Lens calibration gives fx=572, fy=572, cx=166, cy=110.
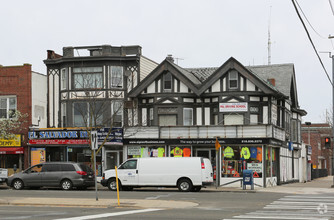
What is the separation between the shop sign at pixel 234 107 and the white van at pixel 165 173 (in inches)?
307

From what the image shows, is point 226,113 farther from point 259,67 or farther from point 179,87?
point 259,67

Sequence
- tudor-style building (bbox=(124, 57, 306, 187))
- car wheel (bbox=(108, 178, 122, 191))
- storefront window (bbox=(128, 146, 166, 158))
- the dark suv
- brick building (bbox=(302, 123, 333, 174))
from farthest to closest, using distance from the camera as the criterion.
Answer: brick building (bbox=(302, 123, 333, 174)) → storefront window (bbox=(128, 146, 166, 158)) → tudor-style building (bbox=(124, 57, 306, 187)) → the dark suv → car wheel (bbox=(108, 178, 122, 191))

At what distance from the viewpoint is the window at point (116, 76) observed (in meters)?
39.0

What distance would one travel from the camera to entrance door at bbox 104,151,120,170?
38.6 m

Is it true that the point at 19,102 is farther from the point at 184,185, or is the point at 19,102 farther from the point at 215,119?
the point at 184,185

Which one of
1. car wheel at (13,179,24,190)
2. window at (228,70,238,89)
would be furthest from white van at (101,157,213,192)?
window at (228,70,238,89)

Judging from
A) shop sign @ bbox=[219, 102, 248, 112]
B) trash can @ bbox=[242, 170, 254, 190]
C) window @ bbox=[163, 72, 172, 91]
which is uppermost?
window @ bbox=[163, 72, 172, 91]

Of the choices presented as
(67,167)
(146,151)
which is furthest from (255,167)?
(67,167)

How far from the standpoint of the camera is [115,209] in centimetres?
1941

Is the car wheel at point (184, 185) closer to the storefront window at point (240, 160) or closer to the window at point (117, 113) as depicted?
the storefront window at point (240, 160)

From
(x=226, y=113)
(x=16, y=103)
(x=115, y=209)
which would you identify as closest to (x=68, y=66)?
(x=16, y=103)

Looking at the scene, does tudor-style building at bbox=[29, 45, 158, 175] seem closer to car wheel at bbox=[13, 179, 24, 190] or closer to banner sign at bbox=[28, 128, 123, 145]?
banner sign at bbox=[28, 128, 123, 145]

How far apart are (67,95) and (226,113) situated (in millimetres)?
11024

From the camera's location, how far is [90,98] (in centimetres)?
3800
